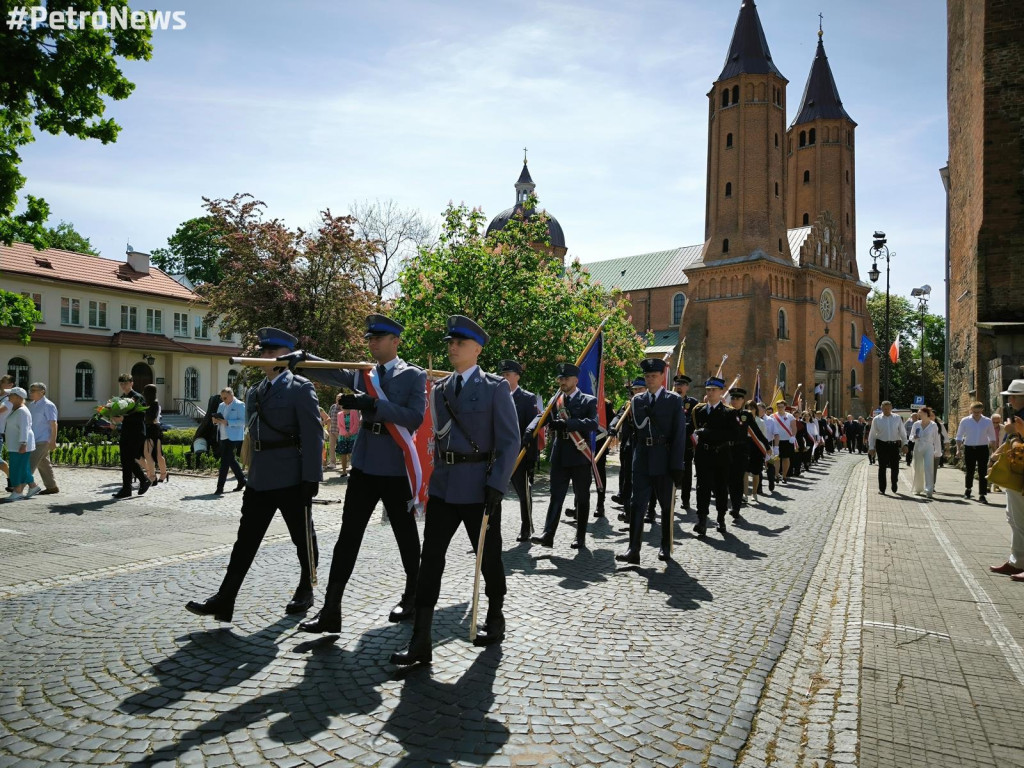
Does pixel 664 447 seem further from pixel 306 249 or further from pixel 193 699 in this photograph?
pixel 306 249

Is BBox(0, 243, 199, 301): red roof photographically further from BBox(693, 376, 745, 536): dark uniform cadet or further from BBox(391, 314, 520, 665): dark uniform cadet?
BBox(391, 314, 520, 665): dark uniform cadet

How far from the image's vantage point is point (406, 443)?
5.01 m

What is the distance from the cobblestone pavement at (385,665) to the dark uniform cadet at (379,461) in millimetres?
281

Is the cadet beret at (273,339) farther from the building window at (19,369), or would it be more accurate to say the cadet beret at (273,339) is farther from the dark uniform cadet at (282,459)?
the building window at (19,369)

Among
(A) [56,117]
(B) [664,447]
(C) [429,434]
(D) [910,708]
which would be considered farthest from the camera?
(A) [56,117]

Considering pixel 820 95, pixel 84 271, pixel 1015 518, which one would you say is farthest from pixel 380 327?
pixel 820 95

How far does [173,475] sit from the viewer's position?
15.7 meters

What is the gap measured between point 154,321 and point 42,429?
32.8 metres

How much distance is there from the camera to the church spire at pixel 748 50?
53594mm

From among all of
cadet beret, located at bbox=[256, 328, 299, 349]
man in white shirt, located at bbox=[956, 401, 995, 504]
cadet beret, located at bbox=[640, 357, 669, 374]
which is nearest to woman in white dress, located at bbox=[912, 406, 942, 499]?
man in white shirt, located at bbox=[956, 401, 995, 504]

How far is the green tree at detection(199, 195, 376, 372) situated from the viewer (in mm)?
23672

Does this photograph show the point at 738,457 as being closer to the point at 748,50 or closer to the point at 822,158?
the point at 748,50

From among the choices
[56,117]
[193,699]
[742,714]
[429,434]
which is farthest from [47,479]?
[742,714]

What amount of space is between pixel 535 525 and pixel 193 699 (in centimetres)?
683
